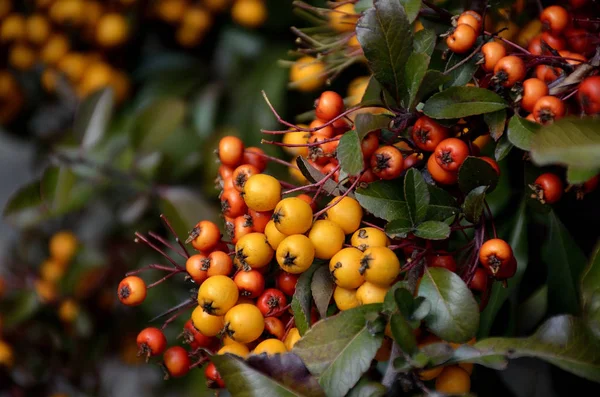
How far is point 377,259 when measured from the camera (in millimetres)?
325

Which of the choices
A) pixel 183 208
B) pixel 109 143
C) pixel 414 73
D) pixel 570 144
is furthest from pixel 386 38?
pixel 109 143

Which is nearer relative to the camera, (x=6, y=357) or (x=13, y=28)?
(x=6, y=357)

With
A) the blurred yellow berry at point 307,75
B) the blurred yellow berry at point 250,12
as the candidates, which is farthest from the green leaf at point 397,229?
the blurred yellow berry at point 250,12

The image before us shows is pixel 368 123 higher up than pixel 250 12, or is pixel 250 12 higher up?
pixel 368 123

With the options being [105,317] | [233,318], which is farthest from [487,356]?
[105,317]

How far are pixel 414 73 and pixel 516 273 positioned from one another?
193 millimetres

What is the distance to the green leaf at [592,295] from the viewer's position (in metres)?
0.32

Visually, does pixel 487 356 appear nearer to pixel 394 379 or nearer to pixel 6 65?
pixel 394 379

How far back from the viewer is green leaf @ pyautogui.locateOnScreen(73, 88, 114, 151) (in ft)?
2.43

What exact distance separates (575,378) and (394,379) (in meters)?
0.26

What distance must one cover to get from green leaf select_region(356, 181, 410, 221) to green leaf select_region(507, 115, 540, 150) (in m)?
0.07

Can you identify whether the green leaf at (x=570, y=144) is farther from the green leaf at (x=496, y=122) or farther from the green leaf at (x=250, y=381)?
the green leaf at (x=250, y=381)

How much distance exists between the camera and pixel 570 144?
274 millimetres

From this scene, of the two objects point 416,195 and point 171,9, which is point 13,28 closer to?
point 171,9
